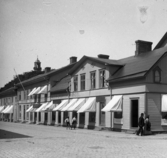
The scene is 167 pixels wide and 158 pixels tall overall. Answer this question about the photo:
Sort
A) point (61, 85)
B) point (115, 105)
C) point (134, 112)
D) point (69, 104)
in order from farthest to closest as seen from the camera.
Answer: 1. point (61, 85)
2. point (69, 104)
3. point (115, 105)
4. point (134, 112)

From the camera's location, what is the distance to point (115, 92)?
2695 cm

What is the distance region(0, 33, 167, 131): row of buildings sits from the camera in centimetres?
2377

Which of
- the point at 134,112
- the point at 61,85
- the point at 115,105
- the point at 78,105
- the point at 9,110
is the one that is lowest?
the point at 9,110

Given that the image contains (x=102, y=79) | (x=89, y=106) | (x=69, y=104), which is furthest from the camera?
(x=69, y=104)

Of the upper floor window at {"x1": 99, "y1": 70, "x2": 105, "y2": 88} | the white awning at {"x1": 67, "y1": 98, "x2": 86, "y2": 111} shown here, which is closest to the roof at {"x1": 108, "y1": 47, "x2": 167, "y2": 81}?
the upper floor window at {"x1": 99, "y1": 70, "x2": 105, "y2": 88}

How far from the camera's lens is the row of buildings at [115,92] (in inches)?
936

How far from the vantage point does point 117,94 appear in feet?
87.3

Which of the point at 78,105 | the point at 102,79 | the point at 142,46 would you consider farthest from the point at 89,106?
the point at 142,46

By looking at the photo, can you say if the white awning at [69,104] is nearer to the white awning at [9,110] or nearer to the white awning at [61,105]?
the white awning at [61,105]

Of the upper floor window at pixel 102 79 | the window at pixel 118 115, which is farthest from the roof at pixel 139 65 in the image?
the window at pixel 118 115

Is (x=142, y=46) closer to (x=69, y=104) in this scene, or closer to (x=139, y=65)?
(x=139, y=65)

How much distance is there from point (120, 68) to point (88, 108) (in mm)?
5134

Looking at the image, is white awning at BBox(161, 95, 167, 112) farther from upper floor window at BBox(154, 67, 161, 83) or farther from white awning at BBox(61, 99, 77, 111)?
white awning at BBox(61, 99, 77, 111)

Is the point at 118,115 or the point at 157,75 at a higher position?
the point at 157,75
